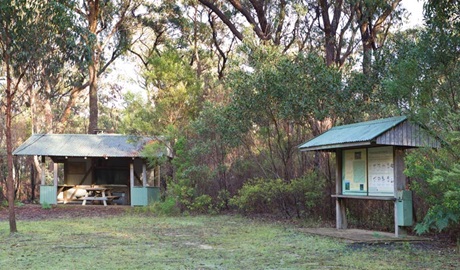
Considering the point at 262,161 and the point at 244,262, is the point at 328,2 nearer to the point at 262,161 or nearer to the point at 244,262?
the point at 262,161

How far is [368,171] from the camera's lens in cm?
1170

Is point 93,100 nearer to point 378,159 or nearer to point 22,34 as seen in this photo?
point 22,34

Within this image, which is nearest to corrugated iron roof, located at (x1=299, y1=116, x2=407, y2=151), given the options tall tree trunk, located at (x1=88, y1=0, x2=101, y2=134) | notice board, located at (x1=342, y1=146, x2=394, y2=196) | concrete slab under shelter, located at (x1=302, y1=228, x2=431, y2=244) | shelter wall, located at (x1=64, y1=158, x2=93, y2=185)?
notice board, located at (x1=342, y1=146, x2=394, y2=196)

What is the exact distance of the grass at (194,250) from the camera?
7.92 m

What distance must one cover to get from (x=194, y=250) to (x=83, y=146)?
14.3m

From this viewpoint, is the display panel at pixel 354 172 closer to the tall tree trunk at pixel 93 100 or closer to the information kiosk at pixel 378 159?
the information kiosk at pixel 378 159

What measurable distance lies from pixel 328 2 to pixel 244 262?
609 inches

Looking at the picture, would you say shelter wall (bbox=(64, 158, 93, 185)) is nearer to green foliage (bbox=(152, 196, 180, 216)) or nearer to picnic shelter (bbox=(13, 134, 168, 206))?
picnic shelter (bbox=(13, 134, 168, 206))

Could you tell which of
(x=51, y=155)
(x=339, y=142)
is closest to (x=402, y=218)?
(x=339, y=142)

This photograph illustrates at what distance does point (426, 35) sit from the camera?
1108 cm

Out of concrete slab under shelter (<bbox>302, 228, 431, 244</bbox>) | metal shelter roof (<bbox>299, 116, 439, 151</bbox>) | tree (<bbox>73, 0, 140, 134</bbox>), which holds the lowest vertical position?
concrete slab under shelter (<bbox>302, 228, 431, 244</bbox>)

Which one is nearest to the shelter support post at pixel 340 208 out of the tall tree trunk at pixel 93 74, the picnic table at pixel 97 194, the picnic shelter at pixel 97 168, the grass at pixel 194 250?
the grass at pixel 194 250

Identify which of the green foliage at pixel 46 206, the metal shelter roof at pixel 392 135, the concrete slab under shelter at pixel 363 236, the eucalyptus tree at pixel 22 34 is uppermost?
the eucalyptus tree at pixel 22 34

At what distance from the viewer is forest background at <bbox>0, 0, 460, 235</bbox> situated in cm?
1081
